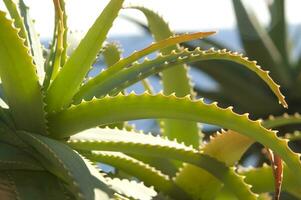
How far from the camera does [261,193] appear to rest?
1171 mm

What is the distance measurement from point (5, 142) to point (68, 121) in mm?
89

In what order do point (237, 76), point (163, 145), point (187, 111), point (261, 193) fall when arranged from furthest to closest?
1. point (237, 76)
2. point (261, 193)
3. point (163, 145)
4. point (187, 111)

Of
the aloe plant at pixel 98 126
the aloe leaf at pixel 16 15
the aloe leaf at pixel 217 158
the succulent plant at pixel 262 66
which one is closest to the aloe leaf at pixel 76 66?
the aloe plant at pixel 98 126

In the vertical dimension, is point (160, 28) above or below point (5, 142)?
above

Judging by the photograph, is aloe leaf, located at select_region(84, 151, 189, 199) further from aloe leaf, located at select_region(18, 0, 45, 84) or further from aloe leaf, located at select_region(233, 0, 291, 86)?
aloe leaf, located at select_region(233, 0, 291, 86)

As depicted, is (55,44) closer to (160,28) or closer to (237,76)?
(160,28)

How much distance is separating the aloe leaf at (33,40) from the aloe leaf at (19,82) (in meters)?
0.11

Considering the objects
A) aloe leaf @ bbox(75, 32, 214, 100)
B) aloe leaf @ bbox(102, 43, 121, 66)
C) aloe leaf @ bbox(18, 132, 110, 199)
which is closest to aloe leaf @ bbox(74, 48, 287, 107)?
aloe leaf @ bbox(75, 32, 214, 100)

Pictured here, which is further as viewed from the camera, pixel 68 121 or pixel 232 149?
pixel 232 149

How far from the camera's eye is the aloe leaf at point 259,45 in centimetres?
446

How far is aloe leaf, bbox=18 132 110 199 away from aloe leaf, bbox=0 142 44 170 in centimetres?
1

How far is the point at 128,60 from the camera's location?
3.17ft

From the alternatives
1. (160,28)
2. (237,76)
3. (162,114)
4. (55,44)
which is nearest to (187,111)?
(162,114)

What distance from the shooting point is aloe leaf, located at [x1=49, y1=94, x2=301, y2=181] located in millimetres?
884
